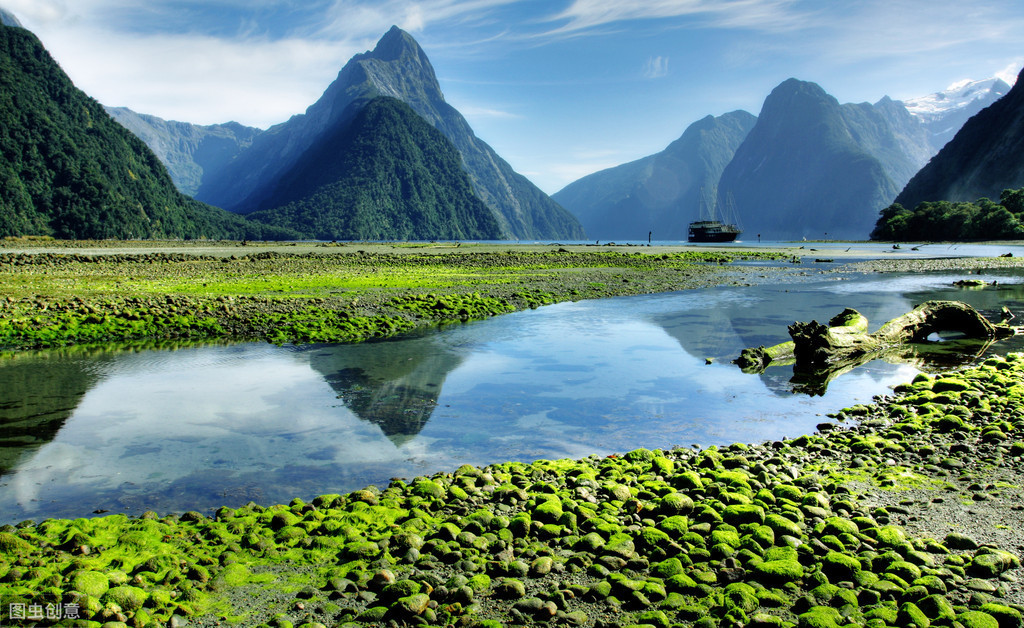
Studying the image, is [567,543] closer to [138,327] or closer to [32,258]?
[138,327]

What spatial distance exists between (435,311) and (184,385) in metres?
13.9

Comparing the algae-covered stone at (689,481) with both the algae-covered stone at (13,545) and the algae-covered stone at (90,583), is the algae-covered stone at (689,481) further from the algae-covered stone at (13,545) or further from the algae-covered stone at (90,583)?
the algae-covered stone at (13,545)

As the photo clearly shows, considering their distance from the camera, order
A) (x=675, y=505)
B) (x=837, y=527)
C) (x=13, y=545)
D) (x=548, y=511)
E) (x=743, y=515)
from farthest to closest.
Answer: (x=675, y=505) → (x=548, y=511) → (x=743, y=515) → (x=837, y=527) → (x=13, y=545)

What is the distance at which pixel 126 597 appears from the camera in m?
5.32

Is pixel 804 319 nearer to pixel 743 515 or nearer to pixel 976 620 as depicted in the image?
pixel 743 515

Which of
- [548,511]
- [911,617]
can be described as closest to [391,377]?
[548,511]

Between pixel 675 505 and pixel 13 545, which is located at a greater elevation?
pixel 13 545

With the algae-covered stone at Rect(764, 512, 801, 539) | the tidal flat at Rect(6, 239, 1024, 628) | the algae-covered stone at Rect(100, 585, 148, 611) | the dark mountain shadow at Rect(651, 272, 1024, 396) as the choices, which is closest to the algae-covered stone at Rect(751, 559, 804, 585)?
the tidal flat at Rect(6, 239, 1024, 628)

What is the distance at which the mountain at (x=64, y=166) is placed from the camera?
132m

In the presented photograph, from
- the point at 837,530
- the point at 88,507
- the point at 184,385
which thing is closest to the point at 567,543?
the point at 837,530

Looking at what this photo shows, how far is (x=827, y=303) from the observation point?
33781 millimetres

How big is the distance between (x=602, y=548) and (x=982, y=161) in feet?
627

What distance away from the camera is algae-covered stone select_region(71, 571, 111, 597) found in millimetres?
5418

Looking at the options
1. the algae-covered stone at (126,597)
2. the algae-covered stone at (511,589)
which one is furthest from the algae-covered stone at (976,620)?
the algae-covered stone at (126,597)
